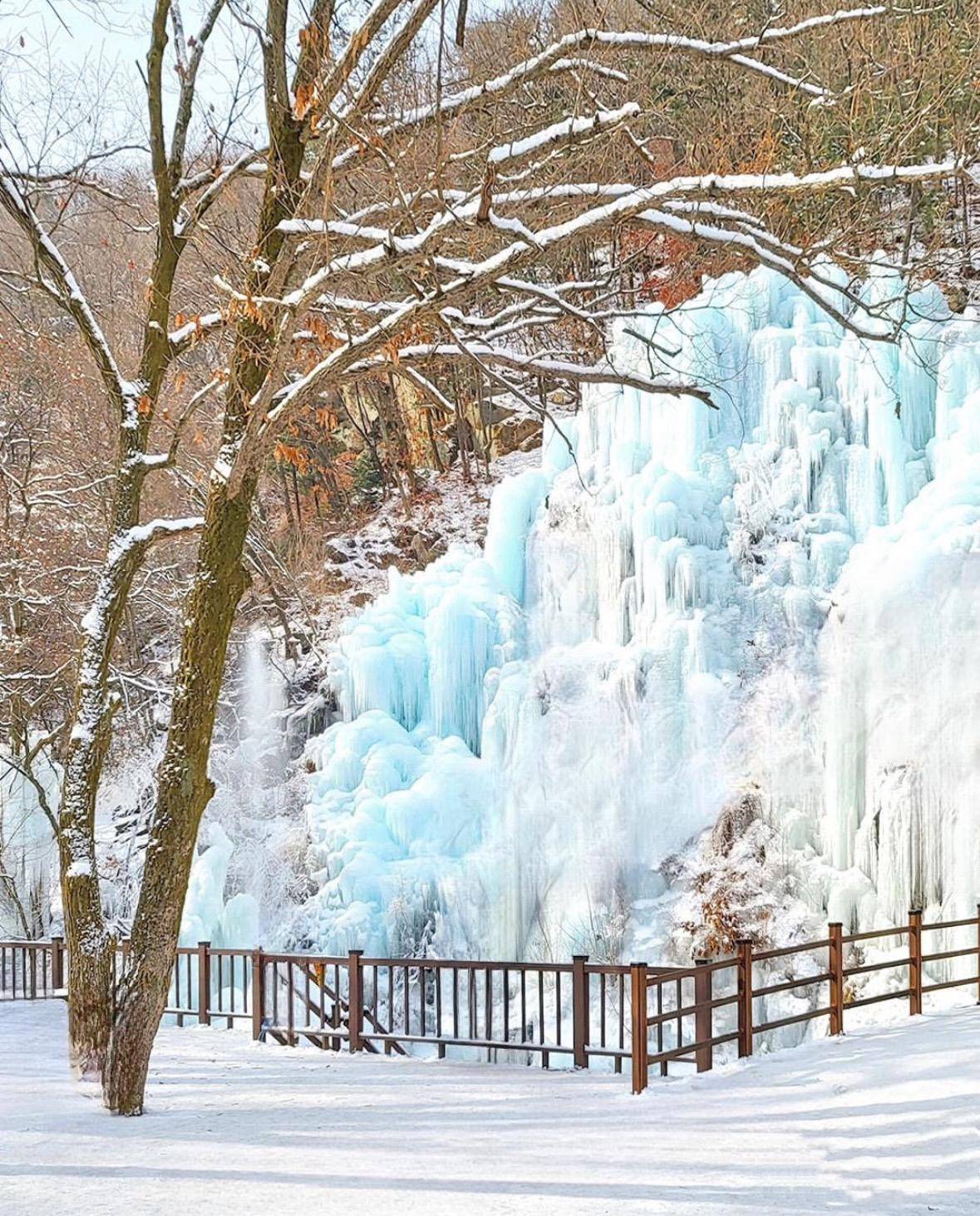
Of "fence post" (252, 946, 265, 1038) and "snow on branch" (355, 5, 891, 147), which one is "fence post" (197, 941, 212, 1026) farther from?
"snow on branch" (355, 5, 891, 147)

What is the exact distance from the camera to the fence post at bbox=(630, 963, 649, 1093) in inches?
288

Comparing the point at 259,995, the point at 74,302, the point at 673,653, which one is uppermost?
the point at 74,302

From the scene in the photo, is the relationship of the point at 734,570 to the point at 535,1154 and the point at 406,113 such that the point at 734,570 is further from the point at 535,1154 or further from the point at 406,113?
the point at 535,1154

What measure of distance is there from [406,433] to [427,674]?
32.0ft

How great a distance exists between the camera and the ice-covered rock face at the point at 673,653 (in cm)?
1488

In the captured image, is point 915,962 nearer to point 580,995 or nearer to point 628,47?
point 580,995

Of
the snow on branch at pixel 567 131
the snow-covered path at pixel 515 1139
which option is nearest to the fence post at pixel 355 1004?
the snow-covered path at pixel 515 1139

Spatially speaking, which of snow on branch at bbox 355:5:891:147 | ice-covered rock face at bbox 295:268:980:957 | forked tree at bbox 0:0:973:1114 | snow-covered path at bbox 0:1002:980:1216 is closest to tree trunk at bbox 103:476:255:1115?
forked tree at bbox 0:0:973:1114

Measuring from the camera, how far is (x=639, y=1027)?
24.2ft

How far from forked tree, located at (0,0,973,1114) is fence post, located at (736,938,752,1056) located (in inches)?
143

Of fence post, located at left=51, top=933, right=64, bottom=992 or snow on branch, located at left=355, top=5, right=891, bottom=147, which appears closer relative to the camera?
snow on branch, located at left=355, top=5, right=891, bottom=147

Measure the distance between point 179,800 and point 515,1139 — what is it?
→ 2598 mm

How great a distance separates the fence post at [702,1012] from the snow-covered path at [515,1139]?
0.61 feet

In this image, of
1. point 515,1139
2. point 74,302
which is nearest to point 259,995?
point 515,1139
